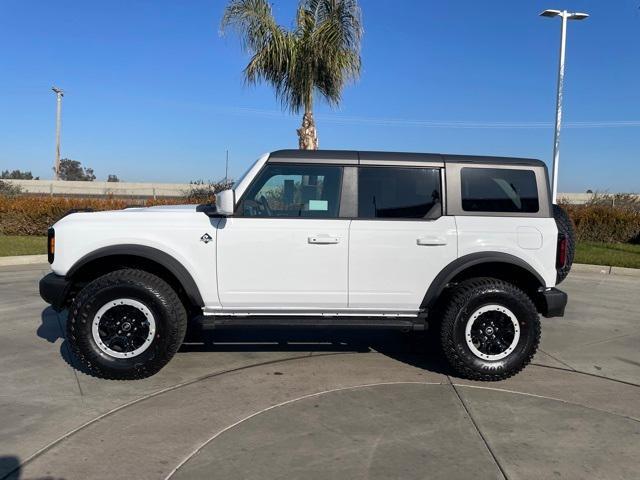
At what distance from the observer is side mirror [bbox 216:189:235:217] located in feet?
14.8

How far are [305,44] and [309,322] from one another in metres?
9.40

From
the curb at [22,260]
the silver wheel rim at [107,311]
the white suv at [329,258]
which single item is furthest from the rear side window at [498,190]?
the curb at [22,260]

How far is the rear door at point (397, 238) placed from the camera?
467 centimetres

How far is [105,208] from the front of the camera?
1644 cm

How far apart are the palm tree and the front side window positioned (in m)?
8.33

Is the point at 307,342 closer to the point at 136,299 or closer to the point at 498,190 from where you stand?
the point at 136,299

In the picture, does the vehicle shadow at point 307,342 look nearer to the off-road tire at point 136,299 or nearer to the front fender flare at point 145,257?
the off-road tire at point 136,299

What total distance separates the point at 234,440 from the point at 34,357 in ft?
8.99

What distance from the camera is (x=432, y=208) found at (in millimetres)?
4777

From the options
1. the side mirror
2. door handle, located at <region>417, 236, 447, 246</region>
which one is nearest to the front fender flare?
the side mirror

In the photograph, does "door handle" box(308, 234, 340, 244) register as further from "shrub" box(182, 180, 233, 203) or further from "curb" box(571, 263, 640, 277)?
"shrub" box(182, 180, 233, 203)

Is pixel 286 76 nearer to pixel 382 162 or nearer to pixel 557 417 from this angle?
pixel 382 162

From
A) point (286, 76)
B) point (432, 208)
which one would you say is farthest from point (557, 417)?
point (286, 76)

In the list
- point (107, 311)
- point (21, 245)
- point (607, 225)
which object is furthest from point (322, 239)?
point (607, 225)
